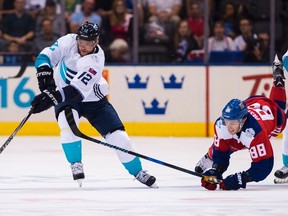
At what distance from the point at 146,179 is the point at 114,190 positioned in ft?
0.99

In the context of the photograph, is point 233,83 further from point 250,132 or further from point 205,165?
point 250,132

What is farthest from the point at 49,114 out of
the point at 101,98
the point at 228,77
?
the point at 101,98

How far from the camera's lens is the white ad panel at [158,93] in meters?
13.2

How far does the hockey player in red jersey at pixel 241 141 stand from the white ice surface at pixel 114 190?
102 millimetres

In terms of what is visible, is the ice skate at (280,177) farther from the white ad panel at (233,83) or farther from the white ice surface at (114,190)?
the white ad panel at (233,83)

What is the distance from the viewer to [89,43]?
847cm

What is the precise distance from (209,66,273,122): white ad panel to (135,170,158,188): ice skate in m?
4.69

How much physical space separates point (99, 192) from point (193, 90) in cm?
520

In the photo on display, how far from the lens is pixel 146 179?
8508 mm

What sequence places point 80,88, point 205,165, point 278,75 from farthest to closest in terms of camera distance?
1. point 278,75
2. point 205,165
3. point 80,88

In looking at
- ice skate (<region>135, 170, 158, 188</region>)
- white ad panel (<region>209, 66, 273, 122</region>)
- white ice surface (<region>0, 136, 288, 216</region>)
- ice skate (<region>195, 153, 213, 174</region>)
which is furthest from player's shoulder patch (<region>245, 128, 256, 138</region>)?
white ad panel (<region>209, 66, 273, 122</region>)

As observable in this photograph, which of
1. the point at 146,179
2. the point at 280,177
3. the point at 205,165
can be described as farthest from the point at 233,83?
the point at 146,179

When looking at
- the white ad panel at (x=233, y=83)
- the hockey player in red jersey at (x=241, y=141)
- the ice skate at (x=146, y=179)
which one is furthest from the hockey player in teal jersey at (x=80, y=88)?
the white ad panel at (x=233, y=83)

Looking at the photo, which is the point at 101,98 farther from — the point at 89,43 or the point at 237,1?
the point at 237,1
